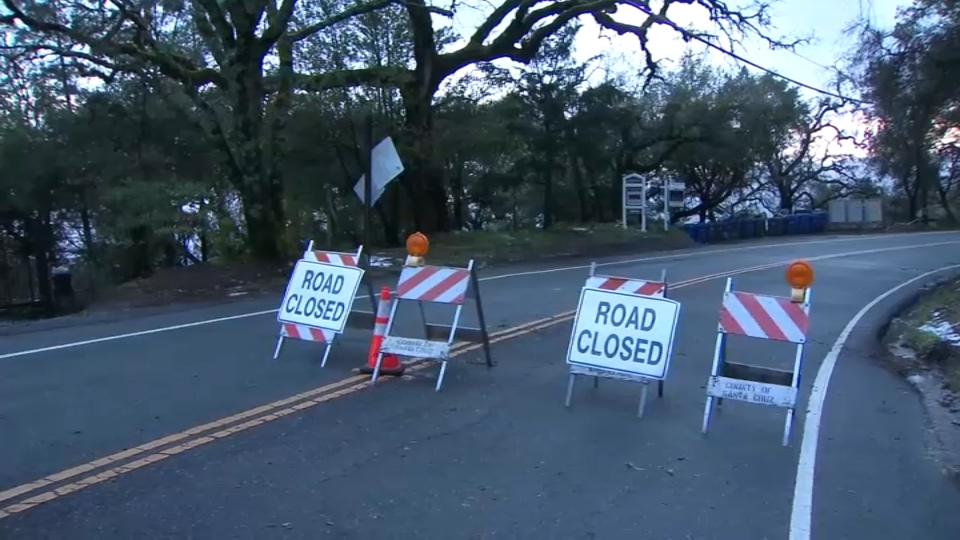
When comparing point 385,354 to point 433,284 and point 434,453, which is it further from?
point 434,453

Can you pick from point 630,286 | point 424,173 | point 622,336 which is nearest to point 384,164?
point 424,173

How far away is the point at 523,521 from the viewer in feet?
18.6

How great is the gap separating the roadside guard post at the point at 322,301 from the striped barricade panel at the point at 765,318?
4017 millimetres

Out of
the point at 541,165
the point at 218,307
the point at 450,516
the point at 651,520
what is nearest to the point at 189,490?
the point at 450,516

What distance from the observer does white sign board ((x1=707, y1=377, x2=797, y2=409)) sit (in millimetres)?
7996

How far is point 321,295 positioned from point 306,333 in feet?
1.47

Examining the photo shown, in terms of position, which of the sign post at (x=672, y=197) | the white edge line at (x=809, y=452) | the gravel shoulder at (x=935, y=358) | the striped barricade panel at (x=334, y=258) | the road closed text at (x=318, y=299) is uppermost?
the sign post at (x=672, y=197)

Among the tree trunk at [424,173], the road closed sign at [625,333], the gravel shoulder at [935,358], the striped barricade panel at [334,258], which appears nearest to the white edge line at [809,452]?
the gravel shoulder at [935,358]

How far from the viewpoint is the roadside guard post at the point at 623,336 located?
8.66 meters

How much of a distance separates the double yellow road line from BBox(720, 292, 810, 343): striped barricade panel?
3484 mm

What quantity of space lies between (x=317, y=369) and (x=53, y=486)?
4.10 metres

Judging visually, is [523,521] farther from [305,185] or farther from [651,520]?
[305,185]

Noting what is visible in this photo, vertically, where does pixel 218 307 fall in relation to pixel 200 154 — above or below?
below

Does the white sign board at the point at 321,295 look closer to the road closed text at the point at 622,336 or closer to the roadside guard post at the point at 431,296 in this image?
the roadside guard post at the point at 431,296
